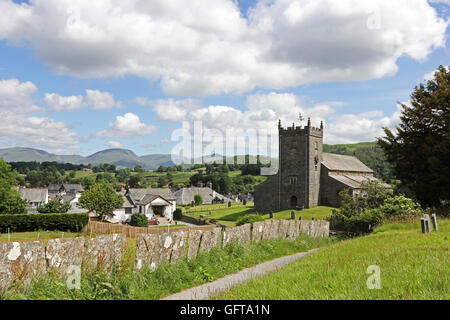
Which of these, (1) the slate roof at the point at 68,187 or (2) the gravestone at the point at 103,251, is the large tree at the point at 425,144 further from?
(1) the slate roof at the point at 68,187

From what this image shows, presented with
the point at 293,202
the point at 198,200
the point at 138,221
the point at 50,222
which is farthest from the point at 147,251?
the point at 198,200

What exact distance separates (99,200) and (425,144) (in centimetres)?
4932

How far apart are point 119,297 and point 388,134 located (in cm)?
2726

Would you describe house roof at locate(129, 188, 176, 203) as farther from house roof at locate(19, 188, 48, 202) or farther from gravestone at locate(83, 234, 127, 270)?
gravestone at locate(83, 234, 127, 270)

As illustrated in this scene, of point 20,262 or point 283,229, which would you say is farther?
point 283,229

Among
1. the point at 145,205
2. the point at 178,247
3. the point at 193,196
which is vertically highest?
the point at 178,247

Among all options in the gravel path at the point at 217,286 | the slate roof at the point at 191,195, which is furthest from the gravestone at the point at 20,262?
the slate roof at the point at 191,195

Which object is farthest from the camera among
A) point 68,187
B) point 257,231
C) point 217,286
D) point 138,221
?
point 68,187

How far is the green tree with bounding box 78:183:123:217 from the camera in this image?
5809 cm

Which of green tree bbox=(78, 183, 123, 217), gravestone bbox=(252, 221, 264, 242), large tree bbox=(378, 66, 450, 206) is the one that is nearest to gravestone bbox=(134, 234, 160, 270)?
gravestone bbox=(252, 221, 264, 242)

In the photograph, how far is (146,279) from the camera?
831cm

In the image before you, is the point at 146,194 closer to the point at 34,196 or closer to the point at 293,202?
the point at 34,196

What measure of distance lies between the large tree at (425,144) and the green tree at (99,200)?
149 ft

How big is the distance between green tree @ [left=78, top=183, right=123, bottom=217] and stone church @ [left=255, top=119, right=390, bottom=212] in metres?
25.5
